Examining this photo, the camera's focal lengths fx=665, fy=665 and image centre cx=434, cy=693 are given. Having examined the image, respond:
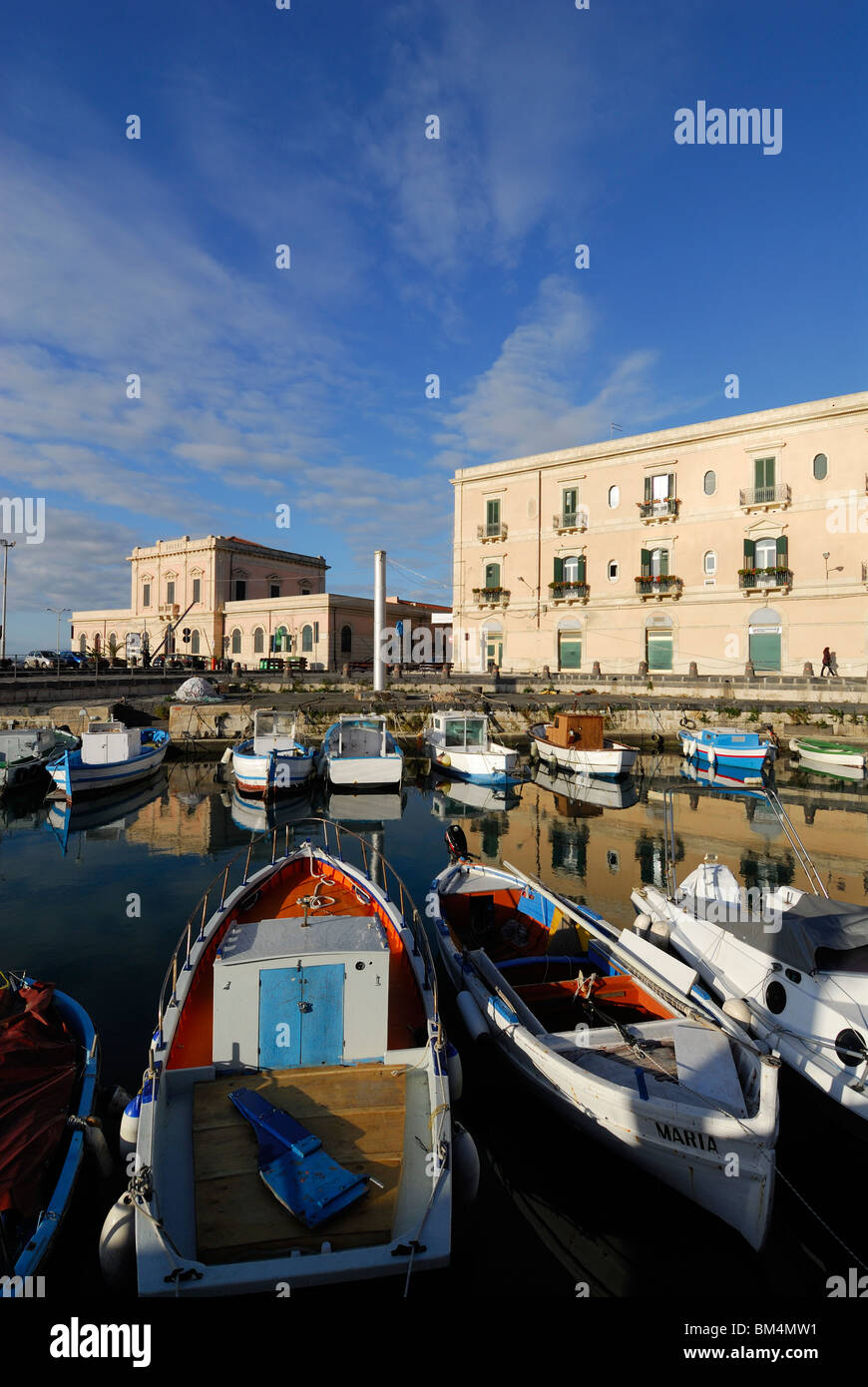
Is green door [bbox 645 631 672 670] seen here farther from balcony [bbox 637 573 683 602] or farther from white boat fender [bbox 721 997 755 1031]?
white boat fender [bbox 721 997 755 1031]

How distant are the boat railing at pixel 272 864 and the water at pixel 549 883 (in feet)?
1.32

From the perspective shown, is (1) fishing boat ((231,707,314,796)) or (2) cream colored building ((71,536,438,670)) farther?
(2) cream colored building ((71,536,438,670))

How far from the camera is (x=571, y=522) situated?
138 ft

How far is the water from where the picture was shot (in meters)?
5.01

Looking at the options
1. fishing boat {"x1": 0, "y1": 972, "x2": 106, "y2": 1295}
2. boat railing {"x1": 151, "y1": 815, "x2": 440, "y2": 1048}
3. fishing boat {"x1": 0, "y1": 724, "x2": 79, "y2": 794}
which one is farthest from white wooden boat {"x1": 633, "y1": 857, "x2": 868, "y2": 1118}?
fishing boat {"x1": 0, "y1": 724, "x2": 79, "y2": 794}

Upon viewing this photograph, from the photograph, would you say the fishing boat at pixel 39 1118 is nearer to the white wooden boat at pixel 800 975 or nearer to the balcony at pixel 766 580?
the white wooden boat at pixel 800 975

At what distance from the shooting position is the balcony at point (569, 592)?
41406mm

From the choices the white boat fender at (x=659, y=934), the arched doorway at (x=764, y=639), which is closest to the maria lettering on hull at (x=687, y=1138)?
the white boat fender at (x=659, y=934)

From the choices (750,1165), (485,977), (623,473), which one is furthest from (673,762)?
(750,1165)

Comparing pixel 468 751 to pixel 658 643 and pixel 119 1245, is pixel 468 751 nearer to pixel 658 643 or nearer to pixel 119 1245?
pixel 658 643

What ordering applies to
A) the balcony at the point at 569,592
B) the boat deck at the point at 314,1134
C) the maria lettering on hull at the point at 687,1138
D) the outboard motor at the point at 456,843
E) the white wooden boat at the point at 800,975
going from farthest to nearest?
the balcony at the point at 569,592, the outboard motor at the point at 456,843, the white wooden boat at the point at 800,975, the maria lettering on hull at the point at 687,1138, the boat deck at the point at 314,1134

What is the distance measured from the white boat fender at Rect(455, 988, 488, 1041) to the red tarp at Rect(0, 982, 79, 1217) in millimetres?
3731

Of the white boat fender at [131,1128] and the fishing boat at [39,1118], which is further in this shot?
the white boat fender at [131,1128]
